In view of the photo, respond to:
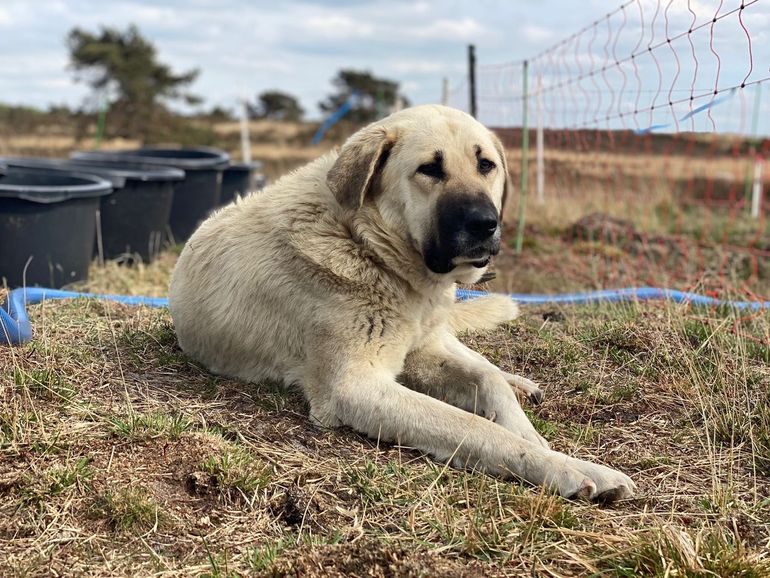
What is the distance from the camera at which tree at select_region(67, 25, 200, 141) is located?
28.4 meters

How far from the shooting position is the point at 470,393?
133 inches

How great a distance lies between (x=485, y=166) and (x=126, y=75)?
95.8 ft

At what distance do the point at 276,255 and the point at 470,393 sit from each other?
1.03 metres

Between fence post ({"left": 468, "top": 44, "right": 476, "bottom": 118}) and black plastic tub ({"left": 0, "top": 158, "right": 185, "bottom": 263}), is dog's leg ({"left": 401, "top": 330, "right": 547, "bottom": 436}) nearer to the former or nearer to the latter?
black plastic tub ({"left": 0, "top": 158, "right": 185, "bottom": 263})

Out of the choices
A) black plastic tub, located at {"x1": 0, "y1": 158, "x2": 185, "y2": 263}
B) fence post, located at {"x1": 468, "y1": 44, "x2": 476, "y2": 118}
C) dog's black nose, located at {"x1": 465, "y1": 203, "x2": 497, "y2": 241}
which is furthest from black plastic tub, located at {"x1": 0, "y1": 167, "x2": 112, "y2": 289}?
fence post, located at {"x1": 468, "y1": 44, "x2": 476, "y2": 118}

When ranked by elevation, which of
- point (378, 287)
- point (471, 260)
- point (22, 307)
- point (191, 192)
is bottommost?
point (22, 307)

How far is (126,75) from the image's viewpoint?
2972cm

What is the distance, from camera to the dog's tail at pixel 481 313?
4293mm

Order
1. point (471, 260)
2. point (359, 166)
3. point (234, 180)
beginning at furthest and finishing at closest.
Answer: point (234, 180), point (359, 166), point (471, 260)

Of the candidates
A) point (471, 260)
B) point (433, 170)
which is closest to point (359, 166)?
point (433, 170)

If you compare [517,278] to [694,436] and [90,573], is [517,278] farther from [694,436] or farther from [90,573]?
Result: [90,573]

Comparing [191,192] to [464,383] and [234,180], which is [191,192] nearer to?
[234,180]

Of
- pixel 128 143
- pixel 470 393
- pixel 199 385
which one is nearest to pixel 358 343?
pixel 470 393

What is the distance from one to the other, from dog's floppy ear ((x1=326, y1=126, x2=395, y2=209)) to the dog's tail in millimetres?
1140
